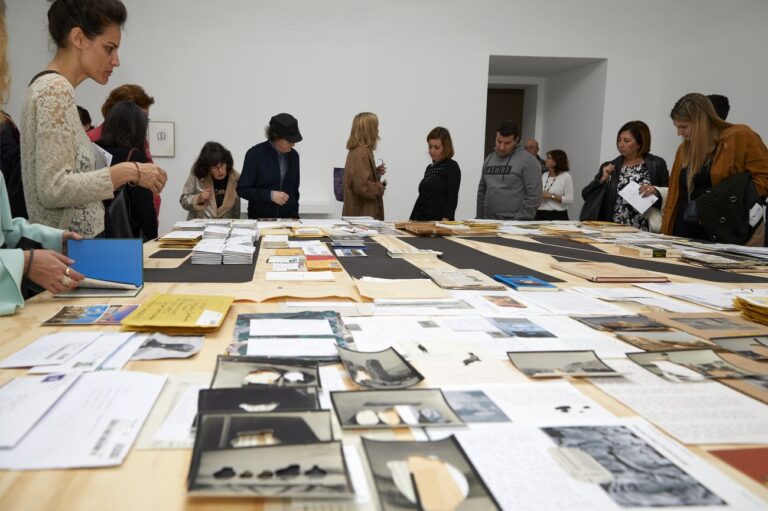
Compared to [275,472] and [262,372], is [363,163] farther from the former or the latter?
A: [275,472]

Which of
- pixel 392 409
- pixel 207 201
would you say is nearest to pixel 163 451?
pixel 392 409

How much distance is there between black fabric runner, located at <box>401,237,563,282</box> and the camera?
6.38 feet

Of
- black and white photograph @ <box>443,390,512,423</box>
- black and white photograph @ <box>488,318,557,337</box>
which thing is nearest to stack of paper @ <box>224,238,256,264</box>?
black and white photograph @ <box>488,318,557,337</box>

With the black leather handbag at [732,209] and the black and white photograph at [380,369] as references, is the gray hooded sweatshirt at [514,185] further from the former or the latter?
the black and white photograph at [380,369]

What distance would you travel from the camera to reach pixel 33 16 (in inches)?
206

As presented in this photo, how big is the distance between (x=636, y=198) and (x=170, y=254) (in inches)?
106

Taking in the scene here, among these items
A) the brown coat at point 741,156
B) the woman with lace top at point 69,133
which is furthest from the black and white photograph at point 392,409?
the brown coat at point 741,156

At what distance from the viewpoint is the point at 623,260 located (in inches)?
90.1

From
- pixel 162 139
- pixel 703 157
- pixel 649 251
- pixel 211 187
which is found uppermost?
pixel 162 139

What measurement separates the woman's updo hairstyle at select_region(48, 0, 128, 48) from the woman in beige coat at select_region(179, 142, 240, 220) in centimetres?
200

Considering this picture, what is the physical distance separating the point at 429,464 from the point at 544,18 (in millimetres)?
6110

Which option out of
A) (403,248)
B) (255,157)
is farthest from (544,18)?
(403,248)

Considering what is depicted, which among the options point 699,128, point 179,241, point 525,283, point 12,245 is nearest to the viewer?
point 12,245

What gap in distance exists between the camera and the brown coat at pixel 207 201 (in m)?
3.72
